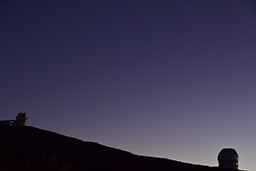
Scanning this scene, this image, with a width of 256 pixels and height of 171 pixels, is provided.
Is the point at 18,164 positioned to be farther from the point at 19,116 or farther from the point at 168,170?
the point at 19,116

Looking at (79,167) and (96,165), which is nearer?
(79,167)

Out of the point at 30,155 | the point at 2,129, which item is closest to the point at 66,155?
the point at 30,155

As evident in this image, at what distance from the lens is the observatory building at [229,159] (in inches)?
1720

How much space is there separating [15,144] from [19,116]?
1085 inches

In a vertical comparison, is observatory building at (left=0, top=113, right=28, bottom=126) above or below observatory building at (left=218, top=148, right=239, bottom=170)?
above

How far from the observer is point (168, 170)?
106ft

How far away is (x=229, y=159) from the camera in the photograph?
4362cm

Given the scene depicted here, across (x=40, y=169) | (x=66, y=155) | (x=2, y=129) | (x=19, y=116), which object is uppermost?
(x=19, y=116)

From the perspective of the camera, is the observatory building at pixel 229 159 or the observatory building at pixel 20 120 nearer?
the observatory building at pixel 229 159

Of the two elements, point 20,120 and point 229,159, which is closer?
point 229,159

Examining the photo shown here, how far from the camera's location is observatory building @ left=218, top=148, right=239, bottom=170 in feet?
143

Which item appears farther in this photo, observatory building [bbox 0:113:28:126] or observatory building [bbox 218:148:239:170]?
observatory building [bbox 0:113:28:126]

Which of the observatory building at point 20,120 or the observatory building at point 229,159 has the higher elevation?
the observatory building at point 20,120

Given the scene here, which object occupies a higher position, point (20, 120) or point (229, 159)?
point (20, 120)
